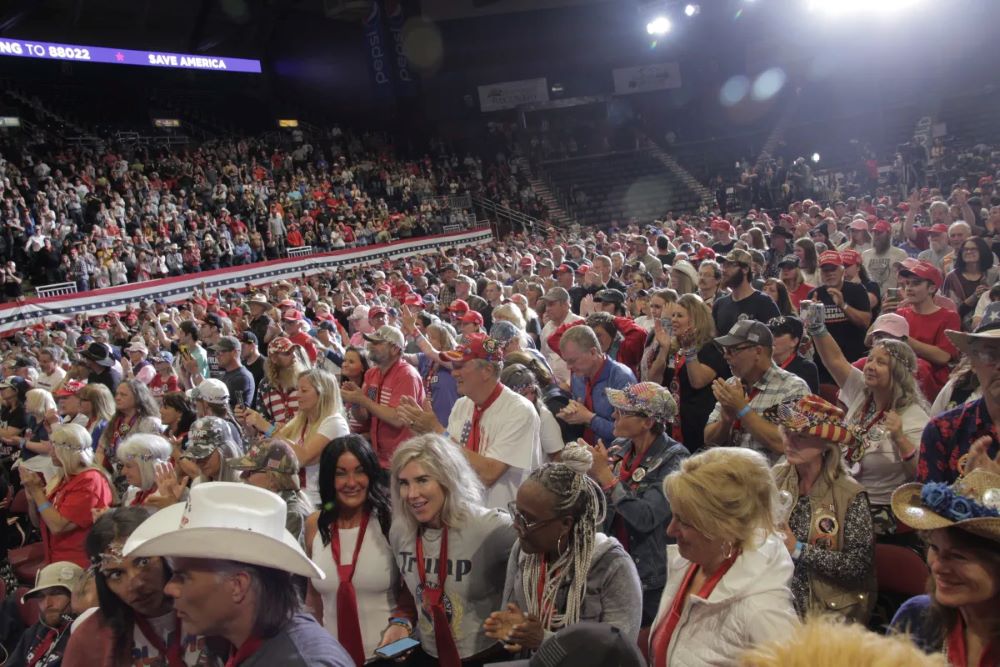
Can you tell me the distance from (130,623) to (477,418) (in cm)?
179

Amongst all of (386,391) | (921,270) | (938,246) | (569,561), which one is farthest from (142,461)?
(938,246)

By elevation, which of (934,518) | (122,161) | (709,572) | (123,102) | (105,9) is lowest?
(709,572)

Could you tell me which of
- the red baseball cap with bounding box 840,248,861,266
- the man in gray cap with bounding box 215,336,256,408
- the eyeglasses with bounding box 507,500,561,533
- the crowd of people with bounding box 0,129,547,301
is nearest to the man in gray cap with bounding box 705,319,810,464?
the eyeglasses with bounding box 507,500,561,533

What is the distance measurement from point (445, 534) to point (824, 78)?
34.7 metres

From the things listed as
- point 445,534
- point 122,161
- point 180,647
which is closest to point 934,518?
point 445,534

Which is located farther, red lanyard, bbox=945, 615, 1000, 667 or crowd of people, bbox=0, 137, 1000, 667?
crowd of people, bbox=0, 137, 1000, 667

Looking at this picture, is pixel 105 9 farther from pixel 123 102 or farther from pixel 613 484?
pixel 613 484

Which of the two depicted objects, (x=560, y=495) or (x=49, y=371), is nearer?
(x=560, y=495)

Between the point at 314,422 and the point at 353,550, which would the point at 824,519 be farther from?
the point at 314,422

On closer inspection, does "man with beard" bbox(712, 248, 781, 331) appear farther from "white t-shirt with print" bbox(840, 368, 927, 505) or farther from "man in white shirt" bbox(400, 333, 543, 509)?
"man in white shirt" bbox(400, 333, 543, 509)

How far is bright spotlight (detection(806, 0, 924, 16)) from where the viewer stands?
31.3 meters

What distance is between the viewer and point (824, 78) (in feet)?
109

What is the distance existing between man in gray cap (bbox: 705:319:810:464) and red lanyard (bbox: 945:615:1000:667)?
1.81 meters

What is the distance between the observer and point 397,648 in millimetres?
2936
